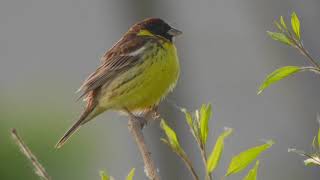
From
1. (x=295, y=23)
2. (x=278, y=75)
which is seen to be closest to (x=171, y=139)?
(x=278, y=75)

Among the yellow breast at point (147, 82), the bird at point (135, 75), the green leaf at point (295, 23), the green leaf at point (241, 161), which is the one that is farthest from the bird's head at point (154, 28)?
the green leaf at point (241, 161)

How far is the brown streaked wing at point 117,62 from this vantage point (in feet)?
13.7

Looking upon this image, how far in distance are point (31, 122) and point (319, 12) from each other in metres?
6.24

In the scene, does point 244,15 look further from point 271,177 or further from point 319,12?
point 271,177

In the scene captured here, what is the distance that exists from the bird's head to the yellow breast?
0.17 meters

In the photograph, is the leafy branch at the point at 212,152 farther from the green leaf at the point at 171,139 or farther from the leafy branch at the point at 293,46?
the leafy branch at the point at 293,46

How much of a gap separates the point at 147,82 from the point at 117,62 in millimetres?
395

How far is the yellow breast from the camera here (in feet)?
12.7

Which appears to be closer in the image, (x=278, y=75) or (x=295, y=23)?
(x=278, y=75)

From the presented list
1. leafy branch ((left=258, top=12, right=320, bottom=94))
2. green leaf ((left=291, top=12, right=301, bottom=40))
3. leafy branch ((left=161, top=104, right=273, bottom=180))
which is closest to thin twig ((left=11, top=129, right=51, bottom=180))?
leafy branch ((left=161, top=104, right=273, bottom=180))

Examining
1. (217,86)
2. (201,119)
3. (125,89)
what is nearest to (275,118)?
(217,86)

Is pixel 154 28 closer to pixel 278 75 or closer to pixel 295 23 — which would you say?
pixel 295 23

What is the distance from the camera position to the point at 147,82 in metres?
3.92

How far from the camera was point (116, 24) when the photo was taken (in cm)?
1334
